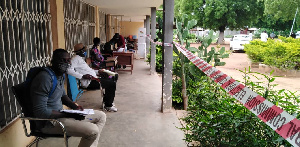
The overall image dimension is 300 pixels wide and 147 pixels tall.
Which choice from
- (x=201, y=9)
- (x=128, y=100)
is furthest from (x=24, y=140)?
(x=201, y=9)

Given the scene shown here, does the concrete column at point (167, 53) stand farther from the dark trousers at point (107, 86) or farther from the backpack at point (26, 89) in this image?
the backpack at point (26, 89)

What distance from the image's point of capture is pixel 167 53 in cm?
466

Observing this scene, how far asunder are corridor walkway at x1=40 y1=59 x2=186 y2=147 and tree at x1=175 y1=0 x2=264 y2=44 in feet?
74.8

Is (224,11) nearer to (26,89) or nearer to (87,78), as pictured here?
(87,78)

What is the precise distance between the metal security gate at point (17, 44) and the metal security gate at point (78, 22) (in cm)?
167

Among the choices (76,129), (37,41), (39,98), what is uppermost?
(37,41)

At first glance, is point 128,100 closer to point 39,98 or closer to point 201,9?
point 39,98

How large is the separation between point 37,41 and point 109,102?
167 cm

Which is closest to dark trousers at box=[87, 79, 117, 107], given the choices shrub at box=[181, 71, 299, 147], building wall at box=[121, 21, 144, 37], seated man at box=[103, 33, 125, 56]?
shrub at box=[181, 71, 299, 147]

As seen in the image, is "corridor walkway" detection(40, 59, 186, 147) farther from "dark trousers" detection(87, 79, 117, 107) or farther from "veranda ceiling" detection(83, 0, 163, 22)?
"veranda ceiling" detection(83, 0, 163, 22)

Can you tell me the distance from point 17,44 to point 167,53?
8.05 ft

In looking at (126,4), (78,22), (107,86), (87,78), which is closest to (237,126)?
(87,78)

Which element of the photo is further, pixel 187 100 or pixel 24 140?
pixel 187 100

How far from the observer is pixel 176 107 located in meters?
5.54
